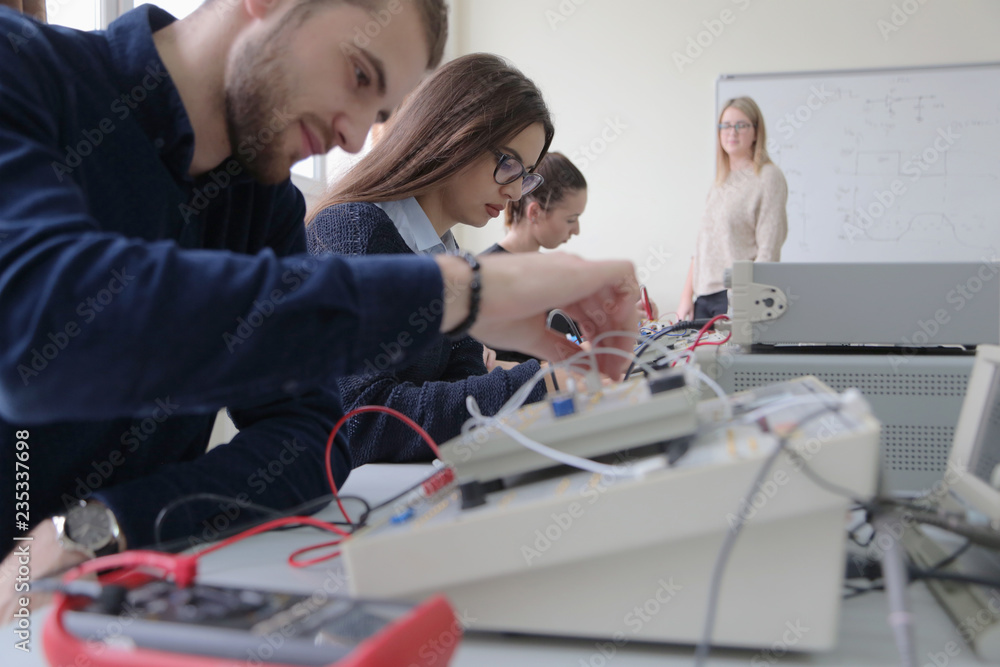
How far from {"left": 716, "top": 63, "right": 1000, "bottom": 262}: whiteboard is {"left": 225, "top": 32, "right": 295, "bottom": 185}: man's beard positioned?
352 centimetres

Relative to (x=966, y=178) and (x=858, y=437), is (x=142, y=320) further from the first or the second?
(x=966, y=178)

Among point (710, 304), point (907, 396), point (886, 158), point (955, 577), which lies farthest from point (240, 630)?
point (886, 158)

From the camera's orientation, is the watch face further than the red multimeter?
Yes

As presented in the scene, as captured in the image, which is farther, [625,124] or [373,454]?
[625,124]

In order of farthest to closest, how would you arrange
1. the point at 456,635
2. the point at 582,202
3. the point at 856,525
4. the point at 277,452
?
the point at 582,202 → the point at 277,452 → the point at 856,525 → the point at 456,635

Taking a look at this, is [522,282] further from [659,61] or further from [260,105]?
[659,61]

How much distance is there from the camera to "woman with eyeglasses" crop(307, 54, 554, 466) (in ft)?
3.85

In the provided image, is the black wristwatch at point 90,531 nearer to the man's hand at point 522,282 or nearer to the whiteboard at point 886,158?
the man's hand at point 522,282

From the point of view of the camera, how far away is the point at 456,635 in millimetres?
436

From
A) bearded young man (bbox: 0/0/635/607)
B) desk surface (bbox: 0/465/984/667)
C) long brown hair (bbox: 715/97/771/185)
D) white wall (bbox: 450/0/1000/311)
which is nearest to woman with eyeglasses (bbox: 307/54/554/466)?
bearded young man (bbox: 0/0/635/607)

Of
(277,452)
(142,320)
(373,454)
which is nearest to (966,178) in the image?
(373,454)

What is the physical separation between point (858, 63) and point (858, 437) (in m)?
4.07

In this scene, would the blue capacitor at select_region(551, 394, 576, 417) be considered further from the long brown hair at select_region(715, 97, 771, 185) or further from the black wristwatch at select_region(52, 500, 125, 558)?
the long brown hair at select_region(715, 97, 771, 185)

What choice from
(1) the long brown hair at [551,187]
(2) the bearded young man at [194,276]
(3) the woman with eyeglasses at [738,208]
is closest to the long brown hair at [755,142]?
(3) the woman with eyeglasses at [738,208]
